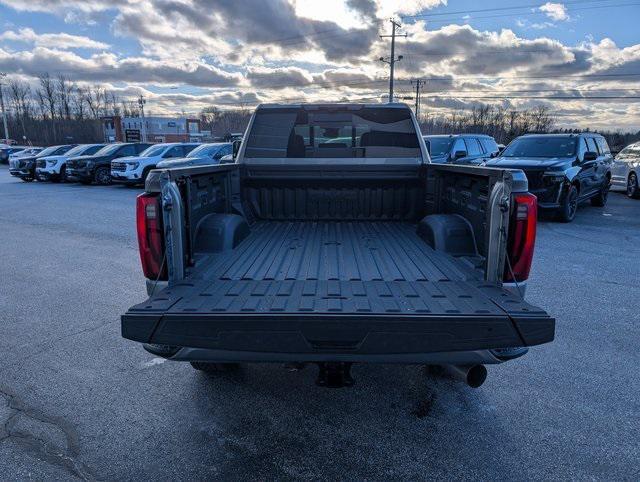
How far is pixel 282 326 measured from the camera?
7.41 feet

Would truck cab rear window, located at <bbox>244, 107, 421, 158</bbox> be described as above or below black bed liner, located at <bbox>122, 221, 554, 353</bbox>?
above

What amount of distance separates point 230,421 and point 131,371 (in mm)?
1184

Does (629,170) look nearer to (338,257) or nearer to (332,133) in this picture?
(332,133)

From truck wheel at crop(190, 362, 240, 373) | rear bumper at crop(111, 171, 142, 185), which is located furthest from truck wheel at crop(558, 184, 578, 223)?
rear bumper at crop(111, 171, 142, 185)

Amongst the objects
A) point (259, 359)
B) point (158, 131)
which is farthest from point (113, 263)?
point (158, 131)

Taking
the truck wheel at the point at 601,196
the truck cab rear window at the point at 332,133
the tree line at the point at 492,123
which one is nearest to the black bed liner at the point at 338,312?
the truck cab rear window at the point at 332,133

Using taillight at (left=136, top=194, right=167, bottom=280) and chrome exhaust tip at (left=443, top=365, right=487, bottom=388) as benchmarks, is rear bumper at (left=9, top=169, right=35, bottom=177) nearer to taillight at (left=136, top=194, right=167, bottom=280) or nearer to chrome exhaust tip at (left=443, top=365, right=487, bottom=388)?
taillight at (left=136, top=194, right=167, bottom=280)

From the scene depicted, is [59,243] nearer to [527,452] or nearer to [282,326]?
[282,326]

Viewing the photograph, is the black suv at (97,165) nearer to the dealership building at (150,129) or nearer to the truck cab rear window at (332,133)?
the truck cab rear window at (332,133)

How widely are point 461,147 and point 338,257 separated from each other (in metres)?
11.4

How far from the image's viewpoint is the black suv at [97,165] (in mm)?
19938

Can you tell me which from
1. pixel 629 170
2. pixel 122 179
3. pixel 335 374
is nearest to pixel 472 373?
pixel 335 374

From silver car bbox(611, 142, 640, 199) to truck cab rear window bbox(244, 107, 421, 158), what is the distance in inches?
544

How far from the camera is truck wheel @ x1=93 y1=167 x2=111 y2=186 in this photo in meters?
20.1
